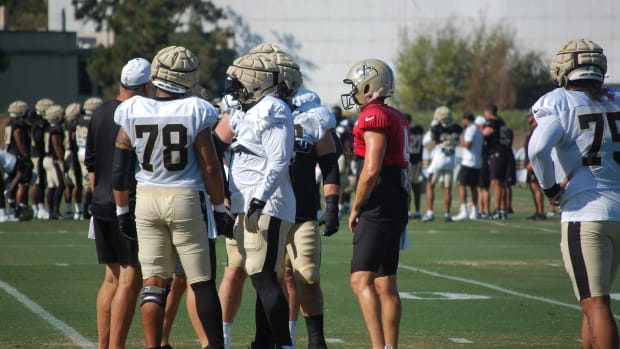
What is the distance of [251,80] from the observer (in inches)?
305

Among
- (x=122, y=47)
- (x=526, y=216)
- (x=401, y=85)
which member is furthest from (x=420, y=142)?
(x=401, y=85)

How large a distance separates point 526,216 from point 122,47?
116ft

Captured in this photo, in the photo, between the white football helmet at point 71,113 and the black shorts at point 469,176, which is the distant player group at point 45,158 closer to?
the white football helmet at point 71,113

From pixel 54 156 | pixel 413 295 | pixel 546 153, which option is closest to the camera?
pixel 546 153

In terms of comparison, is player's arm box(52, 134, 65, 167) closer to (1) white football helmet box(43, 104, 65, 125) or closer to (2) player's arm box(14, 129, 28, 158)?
(1) white football helmet box(43, 104, 65, 125)

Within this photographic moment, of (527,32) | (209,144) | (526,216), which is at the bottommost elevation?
(526,216)

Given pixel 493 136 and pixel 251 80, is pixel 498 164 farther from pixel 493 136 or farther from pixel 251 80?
pixel 251 80

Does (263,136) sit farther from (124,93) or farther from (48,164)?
(48,164)

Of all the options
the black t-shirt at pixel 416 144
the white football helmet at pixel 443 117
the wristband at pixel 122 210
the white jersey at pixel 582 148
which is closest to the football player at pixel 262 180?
the wristband at pixel 122 210

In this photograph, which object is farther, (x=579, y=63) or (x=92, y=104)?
(x=92, y=104)

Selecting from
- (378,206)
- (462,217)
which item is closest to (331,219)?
(378,206)

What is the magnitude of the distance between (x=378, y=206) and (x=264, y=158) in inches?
33.5

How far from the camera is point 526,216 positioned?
77.1 ft

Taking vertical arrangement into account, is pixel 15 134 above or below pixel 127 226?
above
